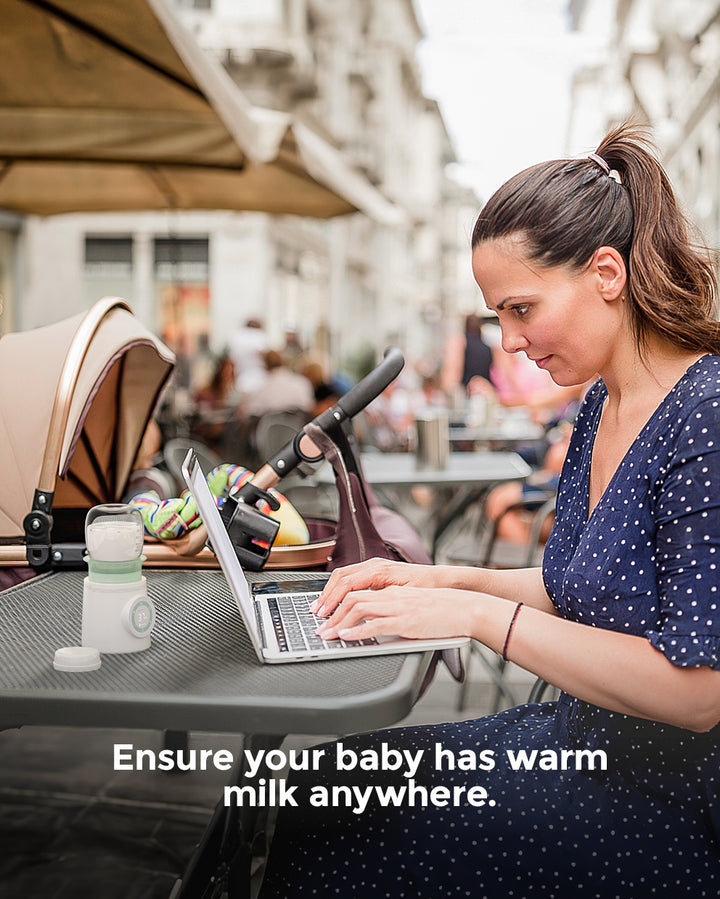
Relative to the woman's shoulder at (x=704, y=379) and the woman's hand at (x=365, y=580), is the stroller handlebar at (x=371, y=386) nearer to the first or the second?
the woman's hand at (x=365, y=580)

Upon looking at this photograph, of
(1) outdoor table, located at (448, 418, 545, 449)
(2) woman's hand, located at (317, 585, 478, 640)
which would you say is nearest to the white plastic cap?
(2) woman's hand, located at (317, 585, 478, 640)

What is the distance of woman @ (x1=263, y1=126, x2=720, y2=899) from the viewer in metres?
1.33

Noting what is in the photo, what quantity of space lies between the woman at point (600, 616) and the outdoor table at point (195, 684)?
0.13 m

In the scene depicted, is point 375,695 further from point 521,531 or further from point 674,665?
point 521,531

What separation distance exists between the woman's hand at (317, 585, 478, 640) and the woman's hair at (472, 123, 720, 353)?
505mm

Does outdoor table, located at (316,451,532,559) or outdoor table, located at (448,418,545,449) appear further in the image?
outdoor table, located at (448,418,545,449)

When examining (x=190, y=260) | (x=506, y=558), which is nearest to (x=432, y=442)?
(x=506, y=558)

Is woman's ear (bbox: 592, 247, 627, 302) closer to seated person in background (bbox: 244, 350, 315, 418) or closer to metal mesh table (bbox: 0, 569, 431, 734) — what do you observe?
metal mesh table (bbox: 0, 569, 431, 734)

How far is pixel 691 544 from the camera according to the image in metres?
1.30

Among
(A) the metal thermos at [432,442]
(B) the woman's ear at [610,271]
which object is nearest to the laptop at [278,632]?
(B) the woman's ear at [610,271]

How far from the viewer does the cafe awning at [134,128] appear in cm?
423

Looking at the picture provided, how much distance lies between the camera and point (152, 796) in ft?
9.88

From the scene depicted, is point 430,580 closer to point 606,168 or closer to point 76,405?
point 606,168

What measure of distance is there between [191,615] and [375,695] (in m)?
0.53
